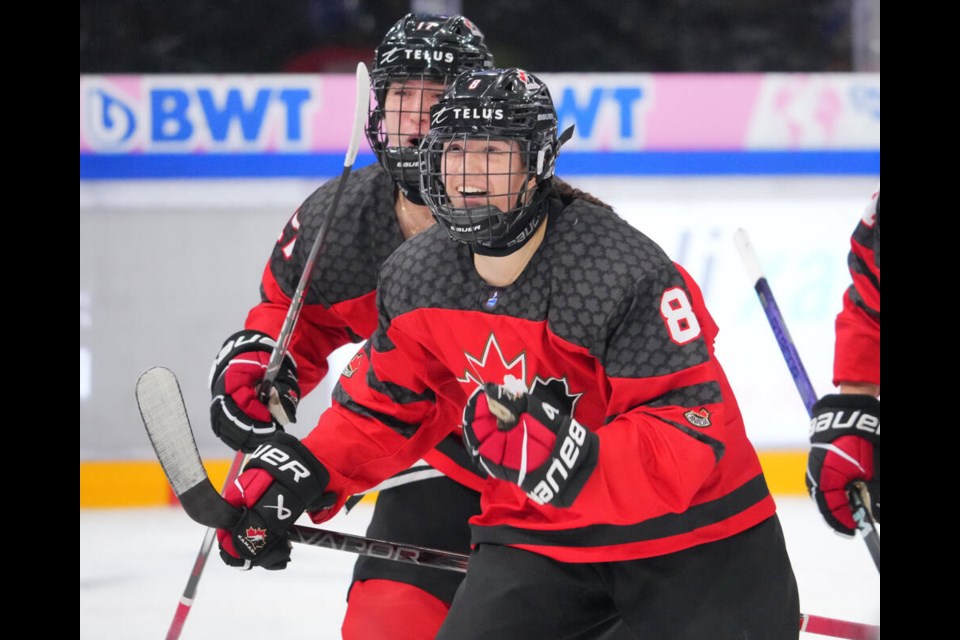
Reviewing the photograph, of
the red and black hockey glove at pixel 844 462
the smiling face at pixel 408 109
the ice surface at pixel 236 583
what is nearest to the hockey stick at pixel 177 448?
the smiling face at pixel 408 109

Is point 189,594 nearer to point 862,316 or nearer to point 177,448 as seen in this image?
point 177,448

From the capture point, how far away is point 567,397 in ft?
6.26

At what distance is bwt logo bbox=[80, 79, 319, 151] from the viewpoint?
4.68 metres

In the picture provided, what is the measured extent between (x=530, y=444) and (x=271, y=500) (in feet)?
1.76

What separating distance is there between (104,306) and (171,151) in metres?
0.56

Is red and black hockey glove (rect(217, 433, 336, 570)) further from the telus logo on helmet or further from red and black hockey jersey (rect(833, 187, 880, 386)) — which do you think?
red and black hockey jersey (rect(833, 187, 880, 386))

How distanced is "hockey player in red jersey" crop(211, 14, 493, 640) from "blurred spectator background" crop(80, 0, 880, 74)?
8.67 feet

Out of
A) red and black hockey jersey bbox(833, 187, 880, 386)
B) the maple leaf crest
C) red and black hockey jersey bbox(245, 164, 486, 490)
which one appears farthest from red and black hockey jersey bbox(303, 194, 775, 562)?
red and black hockey jersey bbox(833, 187, 880, 386)

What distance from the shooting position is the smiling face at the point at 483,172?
6.01 feet

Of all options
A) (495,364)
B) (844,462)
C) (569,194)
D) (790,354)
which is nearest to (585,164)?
(790,354)

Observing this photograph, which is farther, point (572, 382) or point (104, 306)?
point (104, 306)
